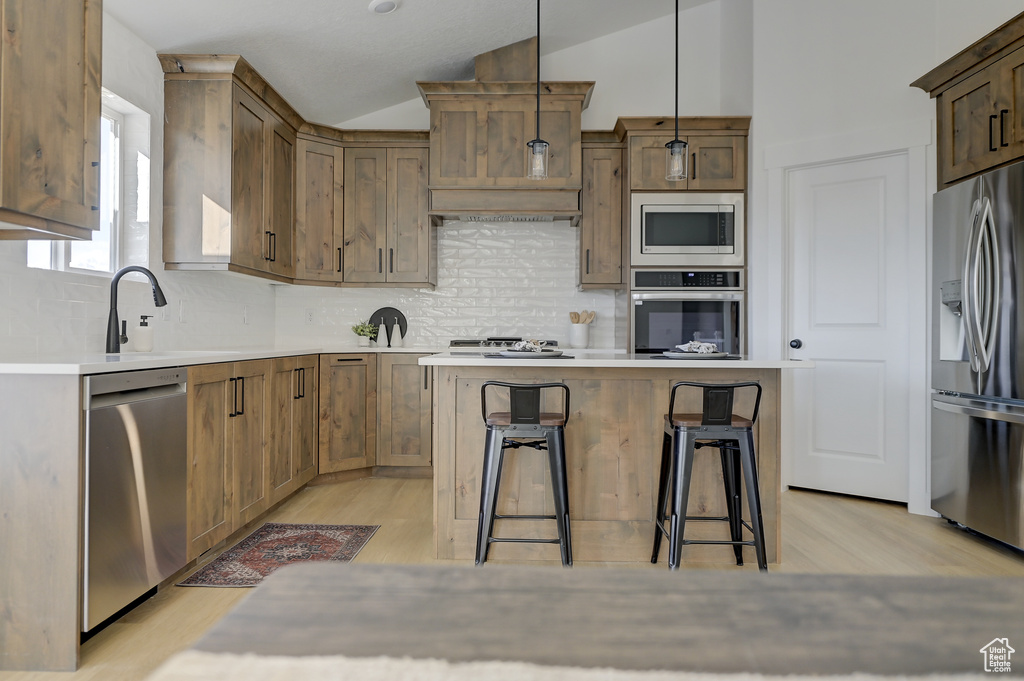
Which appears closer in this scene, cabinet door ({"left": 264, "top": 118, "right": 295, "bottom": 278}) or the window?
the window

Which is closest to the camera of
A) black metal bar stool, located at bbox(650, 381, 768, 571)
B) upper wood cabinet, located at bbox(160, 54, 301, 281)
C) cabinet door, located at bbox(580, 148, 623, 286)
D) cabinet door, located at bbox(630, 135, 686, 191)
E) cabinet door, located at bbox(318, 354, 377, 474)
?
black metal bar stool, located at bbox(650, 381, 768, 571)

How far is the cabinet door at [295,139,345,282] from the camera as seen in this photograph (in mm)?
4191

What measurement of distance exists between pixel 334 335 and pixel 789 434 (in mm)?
3456

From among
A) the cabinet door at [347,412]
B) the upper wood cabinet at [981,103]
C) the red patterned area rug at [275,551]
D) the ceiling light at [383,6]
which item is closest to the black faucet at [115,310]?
the red patterned area rug at [275,551]

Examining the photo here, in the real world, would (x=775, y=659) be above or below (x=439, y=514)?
above

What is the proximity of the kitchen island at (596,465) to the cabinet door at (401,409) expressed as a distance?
155cm

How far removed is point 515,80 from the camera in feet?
13.9

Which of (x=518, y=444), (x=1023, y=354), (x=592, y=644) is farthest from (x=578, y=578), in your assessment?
(x=1023, y=354)

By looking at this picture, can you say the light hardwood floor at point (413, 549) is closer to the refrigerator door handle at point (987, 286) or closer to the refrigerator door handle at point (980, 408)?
the refrigerator door handle at point (980, 408)

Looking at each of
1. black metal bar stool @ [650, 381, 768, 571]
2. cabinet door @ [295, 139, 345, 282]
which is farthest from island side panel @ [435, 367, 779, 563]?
cabinet door @ [295, 139, 345, 282]

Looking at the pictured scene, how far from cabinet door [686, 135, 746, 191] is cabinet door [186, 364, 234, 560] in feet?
10.6

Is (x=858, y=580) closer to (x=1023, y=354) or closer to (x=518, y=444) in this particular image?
(x=518, y=444)

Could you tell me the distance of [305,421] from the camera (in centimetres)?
374

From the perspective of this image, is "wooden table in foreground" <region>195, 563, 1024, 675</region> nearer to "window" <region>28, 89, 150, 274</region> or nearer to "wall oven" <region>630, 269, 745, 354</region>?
"window" <region>28, 89, 150, 274</region>
